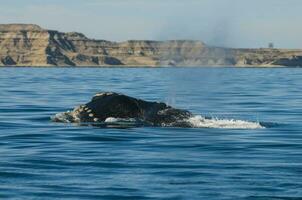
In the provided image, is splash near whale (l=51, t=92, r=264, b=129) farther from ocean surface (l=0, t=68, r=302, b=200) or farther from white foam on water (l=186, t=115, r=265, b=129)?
ocean surface (l=0, t=68, r=302, b=200)

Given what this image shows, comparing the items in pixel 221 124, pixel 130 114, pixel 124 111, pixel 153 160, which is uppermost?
pixel 124 111

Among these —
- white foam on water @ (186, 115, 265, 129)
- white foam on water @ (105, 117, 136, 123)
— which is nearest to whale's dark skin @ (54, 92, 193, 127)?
white foam on water @ (105, 117, 136, 123)

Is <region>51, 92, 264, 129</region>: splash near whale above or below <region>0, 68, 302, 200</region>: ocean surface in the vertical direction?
above

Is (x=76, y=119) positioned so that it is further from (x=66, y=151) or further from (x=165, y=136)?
(x=66, y=151)

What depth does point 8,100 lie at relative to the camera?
4766cm

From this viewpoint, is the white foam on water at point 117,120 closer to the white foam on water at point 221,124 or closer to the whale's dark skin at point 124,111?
the whale's dark skin at point 124,111

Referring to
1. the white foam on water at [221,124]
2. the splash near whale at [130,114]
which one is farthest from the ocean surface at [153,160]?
the splash near whale at [130,114]

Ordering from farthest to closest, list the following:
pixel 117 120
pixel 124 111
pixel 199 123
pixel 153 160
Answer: pixel 124 111 < pixel 117 120 < pixel 199 123 < pixel 153 160

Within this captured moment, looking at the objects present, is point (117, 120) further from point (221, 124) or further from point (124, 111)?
point (221, 124)

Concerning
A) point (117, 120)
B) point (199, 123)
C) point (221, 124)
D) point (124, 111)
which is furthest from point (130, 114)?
point (221, 124)

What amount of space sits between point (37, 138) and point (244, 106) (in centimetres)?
1957

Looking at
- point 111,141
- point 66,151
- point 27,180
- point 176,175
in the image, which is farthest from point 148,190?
point 111,141

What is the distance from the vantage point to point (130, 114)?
30719 mm

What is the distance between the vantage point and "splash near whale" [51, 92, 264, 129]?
29.9 metres
